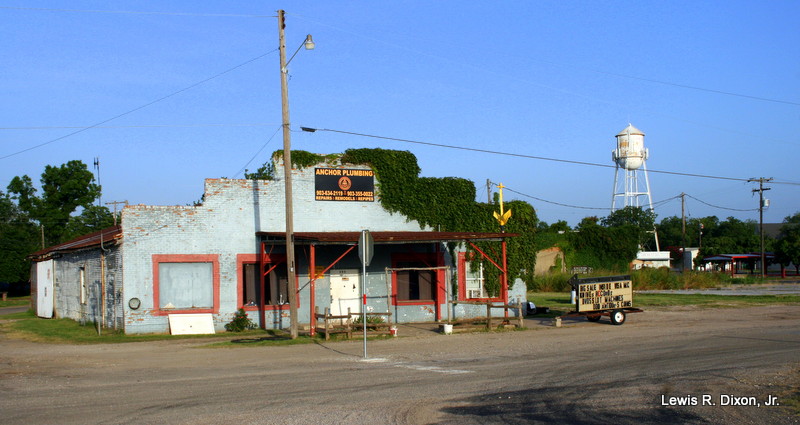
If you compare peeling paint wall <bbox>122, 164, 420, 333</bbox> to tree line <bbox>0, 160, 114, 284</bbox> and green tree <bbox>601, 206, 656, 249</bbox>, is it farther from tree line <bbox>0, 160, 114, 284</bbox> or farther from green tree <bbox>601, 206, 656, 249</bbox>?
green tree <bbox>601, 206, 656, 249</bbox>

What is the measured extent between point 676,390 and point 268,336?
13.5m

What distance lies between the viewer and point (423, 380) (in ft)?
40.6

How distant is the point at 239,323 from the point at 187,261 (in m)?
2.66

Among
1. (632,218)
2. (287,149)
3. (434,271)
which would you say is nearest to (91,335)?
(287,149)

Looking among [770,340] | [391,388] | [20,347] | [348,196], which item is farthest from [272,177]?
[770,340]

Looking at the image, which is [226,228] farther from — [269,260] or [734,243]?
[734,243]

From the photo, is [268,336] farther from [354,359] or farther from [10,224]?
[10,224]

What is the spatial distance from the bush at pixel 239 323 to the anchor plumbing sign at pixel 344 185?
15.6ft

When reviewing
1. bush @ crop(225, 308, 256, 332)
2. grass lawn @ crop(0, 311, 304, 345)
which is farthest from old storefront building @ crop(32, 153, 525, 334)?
grass lawn @ crop(0, 311, 304, 345)

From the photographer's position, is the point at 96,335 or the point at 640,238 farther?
the point at 640,238

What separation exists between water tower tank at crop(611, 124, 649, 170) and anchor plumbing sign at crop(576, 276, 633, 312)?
45810 millimetres

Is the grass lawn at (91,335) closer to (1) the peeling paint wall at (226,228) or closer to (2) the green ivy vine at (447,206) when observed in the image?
(1) the peeling paint wall at (226,228)

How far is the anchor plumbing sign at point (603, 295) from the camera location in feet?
77.1

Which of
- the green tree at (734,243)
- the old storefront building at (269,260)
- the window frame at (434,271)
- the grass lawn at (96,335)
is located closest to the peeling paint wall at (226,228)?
the old storefront building at (269,260)
